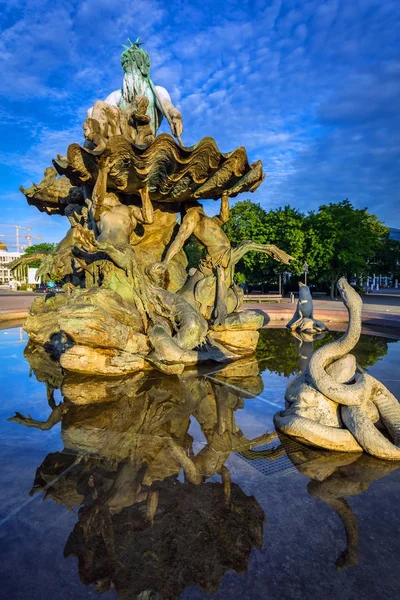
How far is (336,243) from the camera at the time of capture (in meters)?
31.5

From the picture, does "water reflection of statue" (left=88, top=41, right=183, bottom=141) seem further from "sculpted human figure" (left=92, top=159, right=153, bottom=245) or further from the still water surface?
the still water surface

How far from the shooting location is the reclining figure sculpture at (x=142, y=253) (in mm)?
6707

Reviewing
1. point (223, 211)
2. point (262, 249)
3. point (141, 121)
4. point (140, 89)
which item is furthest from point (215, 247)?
point (140, 89)

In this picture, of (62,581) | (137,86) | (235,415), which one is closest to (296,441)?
(235,415)

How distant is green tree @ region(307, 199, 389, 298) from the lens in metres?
30.3

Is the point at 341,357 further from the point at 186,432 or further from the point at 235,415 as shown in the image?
the point at 186,432

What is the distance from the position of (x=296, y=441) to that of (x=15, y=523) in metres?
2.64

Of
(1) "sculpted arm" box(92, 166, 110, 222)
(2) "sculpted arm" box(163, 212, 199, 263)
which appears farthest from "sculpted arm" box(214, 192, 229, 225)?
(1) "sculpted arm" box(92, 166, 110, 222)

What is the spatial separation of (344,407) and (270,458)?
958 mm

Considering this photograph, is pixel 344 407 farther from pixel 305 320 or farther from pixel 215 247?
pixel 305 320

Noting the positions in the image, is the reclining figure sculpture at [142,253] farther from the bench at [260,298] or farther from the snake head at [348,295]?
the bench at [260,298]

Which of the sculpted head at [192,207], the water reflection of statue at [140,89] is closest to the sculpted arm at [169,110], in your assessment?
the water reflection of statue at [140,89]

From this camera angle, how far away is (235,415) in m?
4.75

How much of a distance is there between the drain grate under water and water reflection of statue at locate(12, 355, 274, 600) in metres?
0.15
